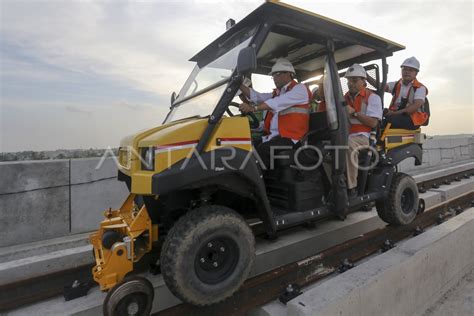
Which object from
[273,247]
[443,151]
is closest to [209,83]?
[273,247]

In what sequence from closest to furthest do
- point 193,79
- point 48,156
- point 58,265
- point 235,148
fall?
point 235,148 → point 58,265 → point 193,79 → point 48,156

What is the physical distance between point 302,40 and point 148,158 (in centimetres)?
236

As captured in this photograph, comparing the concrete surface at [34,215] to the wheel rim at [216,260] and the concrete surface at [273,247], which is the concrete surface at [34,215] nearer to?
the concrete surface at [273,247]

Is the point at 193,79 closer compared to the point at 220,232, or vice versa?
the point at 220,232

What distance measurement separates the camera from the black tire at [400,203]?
4.04 m

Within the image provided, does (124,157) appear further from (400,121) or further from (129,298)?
(400,121)

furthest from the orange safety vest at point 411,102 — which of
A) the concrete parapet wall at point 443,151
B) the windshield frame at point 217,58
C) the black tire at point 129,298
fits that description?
the concrete parapet wall at point 443,151

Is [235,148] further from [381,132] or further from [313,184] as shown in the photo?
[381,132]

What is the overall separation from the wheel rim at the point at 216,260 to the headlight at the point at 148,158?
2.53 feet

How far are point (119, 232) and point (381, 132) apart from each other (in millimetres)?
3717

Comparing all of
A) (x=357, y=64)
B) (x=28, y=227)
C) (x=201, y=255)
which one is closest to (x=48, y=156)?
(x=28, y=227)

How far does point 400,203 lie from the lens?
162 inches

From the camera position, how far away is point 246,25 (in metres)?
2.89

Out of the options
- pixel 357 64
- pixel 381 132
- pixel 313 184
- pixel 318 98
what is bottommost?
pixel 313 184
